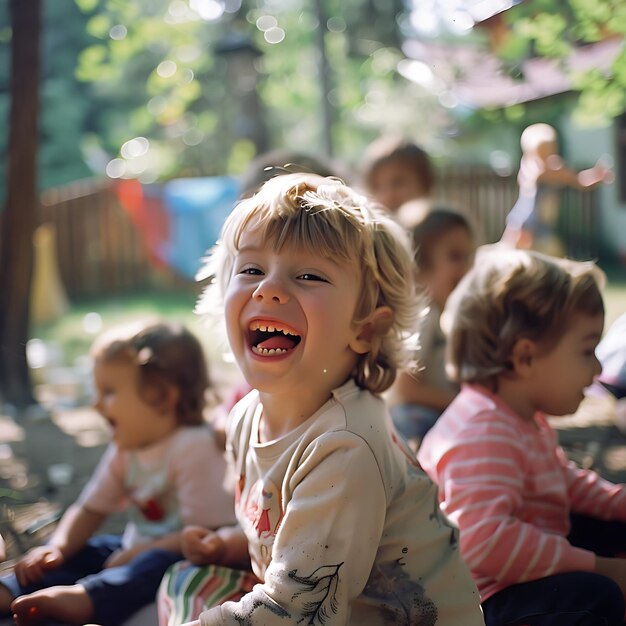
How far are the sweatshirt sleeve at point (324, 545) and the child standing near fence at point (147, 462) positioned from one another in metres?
0.85

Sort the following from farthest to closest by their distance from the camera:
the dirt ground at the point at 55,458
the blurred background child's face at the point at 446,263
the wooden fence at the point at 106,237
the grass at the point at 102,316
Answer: the wooden fence at the point at 106,237, the grass at the point at 102,316, the blurred background child's face at the point at 446,263, the dirt ground at the point at 55,458

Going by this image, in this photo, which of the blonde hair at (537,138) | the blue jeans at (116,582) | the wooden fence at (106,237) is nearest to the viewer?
the blue jeans at (116,582)

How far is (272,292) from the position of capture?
1.50m

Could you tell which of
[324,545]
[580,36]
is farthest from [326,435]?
[580,36]

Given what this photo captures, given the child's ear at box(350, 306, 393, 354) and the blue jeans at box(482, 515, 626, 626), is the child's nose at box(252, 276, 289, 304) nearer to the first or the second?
the child's ear at box(350, 306, 393, 354)

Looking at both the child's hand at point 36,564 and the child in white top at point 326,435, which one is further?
the child's hand at point 36,564

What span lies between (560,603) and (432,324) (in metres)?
Answer: 1.37

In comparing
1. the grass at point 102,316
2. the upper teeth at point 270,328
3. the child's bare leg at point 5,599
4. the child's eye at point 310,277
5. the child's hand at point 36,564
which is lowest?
the grass at point 102,316

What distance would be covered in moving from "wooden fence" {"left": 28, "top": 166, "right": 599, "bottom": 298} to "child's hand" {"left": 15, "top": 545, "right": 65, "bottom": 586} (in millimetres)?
8719

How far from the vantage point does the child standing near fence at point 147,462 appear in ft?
7.48

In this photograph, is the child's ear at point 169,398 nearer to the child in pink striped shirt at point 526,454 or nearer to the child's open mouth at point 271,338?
the child in pink striped shirt at point 526,454

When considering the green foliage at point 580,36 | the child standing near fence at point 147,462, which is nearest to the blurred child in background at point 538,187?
the green foliage at point 580,36

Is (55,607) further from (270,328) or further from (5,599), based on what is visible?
(270,328)

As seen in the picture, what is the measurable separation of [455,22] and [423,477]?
85.4 inches
